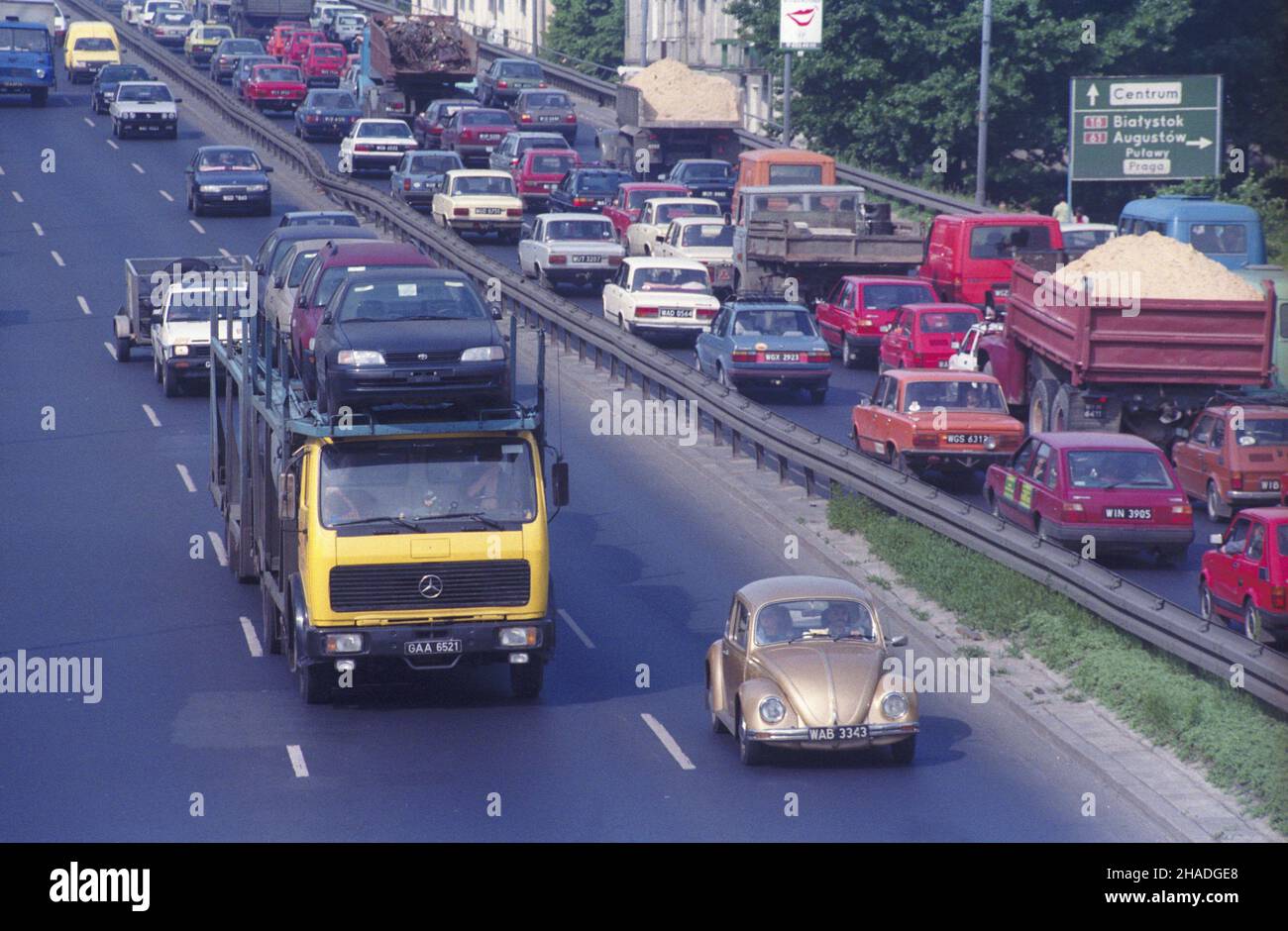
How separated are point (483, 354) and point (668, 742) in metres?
3.74

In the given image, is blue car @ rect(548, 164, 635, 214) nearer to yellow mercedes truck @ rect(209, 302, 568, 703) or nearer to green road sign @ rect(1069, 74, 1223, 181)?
green road sign @ rect(1069, 74, 1223, 181)

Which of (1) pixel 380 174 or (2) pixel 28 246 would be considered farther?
(1) pixel 380 174

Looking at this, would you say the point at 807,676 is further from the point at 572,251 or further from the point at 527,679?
the point at 572,251

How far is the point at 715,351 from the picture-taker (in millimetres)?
34125

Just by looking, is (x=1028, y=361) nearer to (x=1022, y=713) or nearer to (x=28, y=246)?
(x=1022, y=713)

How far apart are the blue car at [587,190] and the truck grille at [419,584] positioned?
33.1m

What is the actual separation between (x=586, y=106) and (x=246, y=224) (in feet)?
102

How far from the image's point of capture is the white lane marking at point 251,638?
2072cm

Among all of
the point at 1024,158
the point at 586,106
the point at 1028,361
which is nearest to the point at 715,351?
the point at 1028,361

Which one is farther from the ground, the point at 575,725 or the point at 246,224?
the point at 246,224

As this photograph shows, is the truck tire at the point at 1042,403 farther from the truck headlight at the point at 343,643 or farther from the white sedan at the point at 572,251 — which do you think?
the white sedan at the point at 572,251

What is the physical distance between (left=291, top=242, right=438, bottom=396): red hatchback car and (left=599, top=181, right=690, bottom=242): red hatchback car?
22797mm

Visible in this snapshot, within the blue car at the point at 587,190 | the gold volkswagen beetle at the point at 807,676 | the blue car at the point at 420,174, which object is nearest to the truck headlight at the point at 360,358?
the gold volkswagen beetle at the point at 807,676
